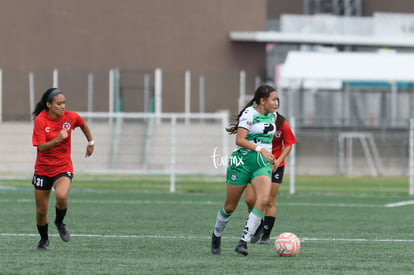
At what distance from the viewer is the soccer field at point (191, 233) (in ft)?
37.0

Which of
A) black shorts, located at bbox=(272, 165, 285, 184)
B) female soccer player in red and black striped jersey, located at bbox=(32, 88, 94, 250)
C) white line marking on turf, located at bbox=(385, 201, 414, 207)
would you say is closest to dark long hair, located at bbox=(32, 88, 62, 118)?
female soccer player in red and black striped jersey, located at bbox=(32, 88, 94, 250)

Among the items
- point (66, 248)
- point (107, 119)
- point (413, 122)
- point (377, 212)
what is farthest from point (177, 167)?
point (66, 248)

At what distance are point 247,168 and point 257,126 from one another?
48cm

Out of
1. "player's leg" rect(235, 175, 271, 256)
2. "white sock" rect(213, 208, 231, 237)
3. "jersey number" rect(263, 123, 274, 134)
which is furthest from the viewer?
"white sock" rect(213, 208, 231, 237)

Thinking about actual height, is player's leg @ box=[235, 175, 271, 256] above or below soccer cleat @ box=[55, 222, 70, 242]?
above

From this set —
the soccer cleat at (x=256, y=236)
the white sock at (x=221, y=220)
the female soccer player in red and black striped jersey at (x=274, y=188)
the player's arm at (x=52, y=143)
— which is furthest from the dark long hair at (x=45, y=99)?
the soccer cleat at (x=256, y=236)

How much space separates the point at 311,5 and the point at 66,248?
40872 mm

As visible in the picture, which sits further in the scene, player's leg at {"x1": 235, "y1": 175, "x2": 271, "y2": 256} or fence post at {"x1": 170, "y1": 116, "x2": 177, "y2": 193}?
fence post at {"x1": 170, "y1": 116, "x2": 177, "y2": 193}

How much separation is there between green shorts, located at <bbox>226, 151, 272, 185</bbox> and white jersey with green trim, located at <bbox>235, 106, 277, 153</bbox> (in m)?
0.09

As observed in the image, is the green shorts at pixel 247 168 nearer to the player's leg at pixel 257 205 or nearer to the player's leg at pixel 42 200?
the player's leg at pixel 257 205

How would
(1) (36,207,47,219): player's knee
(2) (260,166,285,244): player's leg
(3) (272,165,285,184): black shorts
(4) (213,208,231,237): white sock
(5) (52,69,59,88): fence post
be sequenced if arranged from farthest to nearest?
(5) (52,69,59,88): fence post → (3) (272,165,285,184): black shorts → (2) (260,166,285,244): player's leg → (1) (36,207,47,219): player's knee → (4) (213,208,231,237): white sock

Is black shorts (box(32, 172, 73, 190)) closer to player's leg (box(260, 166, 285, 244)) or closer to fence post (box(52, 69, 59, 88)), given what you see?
player's leg (box(260, 166, 285, 244))

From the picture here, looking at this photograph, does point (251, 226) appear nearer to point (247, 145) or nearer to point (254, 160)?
point (254, 160)

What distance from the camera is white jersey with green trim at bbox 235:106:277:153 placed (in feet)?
40.9
